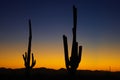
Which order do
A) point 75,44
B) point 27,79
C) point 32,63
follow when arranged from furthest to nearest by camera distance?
Result: point 27,79 → point 32,63 → point 75,44

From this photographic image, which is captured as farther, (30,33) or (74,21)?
(30,33)

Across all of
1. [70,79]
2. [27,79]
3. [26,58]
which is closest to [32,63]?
[26,58]

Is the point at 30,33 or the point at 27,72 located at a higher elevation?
the point at 30,33

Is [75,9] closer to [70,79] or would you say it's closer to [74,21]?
[74,21]

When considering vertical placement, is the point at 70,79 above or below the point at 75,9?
below

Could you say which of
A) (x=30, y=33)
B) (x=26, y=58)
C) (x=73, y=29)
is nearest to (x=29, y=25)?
(x=30, y=33)

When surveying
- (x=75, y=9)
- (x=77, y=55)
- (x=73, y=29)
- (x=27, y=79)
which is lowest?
(x=27, y=79)

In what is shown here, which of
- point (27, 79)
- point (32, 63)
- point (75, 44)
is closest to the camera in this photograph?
point (75, 44)

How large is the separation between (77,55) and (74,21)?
239cm

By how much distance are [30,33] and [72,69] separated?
33.0 ft

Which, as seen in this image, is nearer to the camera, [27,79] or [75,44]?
[75,44]

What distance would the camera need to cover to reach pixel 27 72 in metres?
29.5

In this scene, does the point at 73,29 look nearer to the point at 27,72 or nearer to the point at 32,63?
the point at 32,63

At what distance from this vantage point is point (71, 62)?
20656mm
